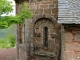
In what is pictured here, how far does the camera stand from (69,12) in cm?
738

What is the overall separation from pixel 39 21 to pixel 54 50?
1758 millimetres

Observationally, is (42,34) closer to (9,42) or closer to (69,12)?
(69,12)

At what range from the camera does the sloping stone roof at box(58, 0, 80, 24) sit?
717 centimetres

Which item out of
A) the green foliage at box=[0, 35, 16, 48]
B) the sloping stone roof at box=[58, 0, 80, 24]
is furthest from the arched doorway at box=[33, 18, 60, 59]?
the green foliage at box=[0, 35, 16, 48]

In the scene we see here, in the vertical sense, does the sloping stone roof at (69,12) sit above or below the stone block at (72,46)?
above

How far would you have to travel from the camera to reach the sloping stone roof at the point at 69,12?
7172 millimetres

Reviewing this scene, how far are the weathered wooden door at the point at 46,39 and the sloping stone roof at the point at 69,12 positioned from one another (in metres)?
6.22

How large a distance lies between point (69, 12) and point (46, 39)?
696 centimetres

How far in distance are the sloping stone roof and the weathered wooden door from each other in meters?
6.22

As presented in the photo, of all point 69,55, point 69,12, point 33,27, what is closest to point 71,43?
point 69,55

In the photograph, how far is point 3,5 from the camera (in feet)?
32.8

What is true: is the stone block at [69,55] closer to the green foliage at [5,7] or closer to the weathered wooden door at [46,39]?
the green foliage at [5,7]

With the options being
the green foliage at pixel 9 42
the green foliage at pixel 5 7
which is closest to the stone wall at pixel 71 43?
the green foliage at pixel 5 7

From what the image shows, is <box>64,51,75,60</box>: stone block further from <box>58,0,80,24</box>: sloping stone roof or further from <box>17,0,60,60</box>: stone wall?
<box>17,0,60,60</box>: stone wall
